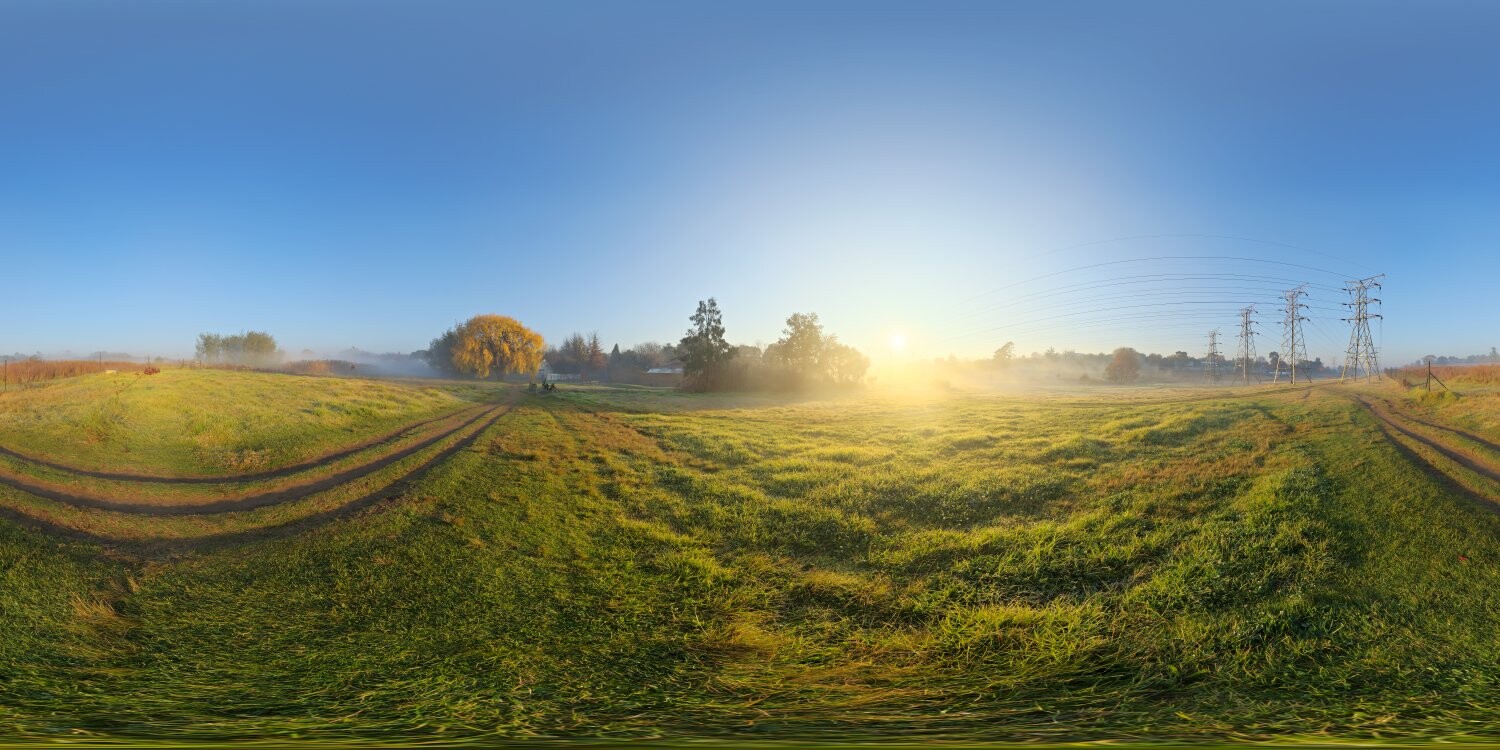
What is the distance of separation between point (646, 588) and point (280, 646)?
6.66 feet

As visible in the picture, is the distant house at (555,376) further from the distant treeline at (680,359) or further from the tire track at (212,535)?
the tire track at (212,535)

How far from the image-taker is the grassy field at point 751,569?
2.45 metres

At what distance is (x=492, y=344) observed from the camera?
5.43 m

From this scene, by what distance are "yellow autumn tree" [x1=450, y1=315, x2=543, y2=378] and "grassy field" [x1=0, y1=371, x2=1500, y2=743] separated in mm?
586

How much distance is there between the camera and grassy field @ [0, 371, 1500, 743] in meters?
2.45

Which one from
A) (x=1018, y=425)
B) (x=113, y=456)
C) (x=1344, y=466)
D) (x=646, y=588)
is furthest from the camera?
(x=1018, y=425)

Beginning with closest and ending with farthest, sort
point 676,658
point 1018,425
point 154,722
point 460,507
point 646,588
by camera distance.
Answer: point 154,722, point 676,658, point 646,588, point 460,507, point 1018,425

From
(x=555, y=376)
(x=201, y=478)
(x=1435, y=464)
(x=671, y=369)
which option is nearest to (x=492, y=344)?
(x=555, y=376)

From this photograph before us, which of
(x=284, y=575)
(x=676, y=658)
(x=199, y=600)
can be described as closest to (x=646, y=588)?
(x=676, y=658)

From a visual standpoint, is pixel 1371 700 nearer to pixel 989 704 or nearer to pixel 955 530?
pixel 989 704

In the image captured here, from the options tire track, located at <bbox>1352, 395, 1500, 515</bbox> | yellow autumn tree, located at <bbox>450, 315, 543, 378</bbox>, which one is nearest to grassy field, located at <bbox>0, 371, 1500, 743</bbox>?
tire track, located at <bbox>1352, 395, 1500, 515</bbox>

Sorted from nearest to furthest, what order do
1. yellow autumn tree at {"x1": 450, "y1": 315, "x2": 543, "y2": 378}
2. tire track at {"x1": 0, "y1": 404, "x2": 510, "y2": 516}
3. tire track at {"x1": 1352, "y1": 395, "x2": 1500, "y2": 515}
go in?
tire track at {"x1": 1352, "y1": 395, "x2": 1500, "y2": 515}
tire track at {"x1": 0, "y1": 404, "x2": 510, "y2": 516}
yellow autumn tree at {"x1": 450, "y1": 315, "x2": 543, "y2": 378}

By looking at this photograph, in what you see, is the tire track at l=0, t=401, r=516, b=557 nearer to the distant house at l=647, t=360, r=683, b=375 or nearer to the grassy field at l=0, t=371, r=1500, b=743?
the grassy field at l=0, t=371, r=1500, b=743

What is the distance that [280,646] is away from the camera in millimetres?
2980
